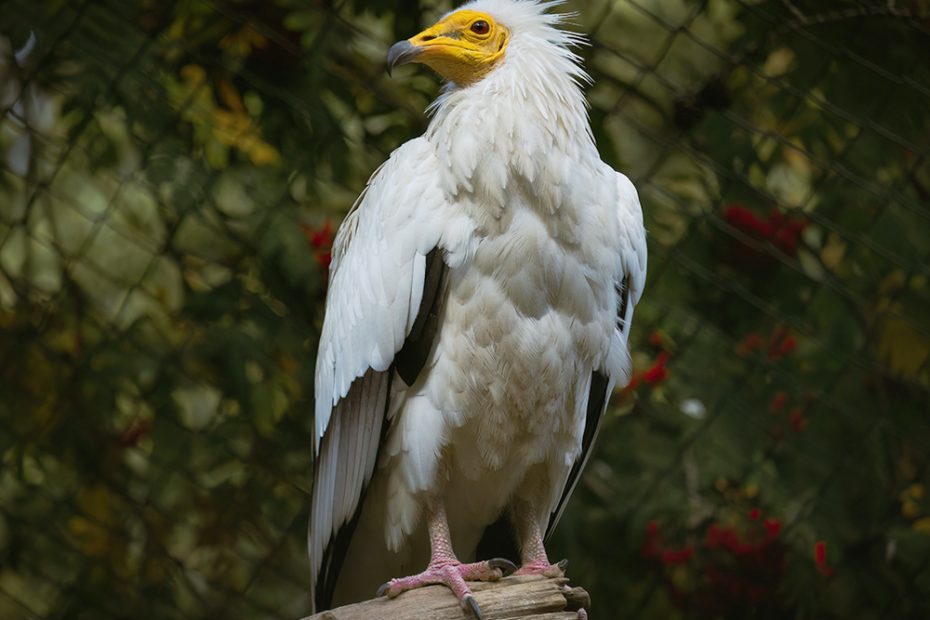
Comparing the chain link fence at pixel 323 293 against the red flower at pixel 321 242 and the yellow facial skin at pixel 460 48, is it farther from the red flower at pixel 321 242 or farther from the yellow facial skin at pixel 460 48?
the yellow facial skin at pixel 460 48

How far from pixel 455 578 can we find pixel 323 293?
3.92 ft

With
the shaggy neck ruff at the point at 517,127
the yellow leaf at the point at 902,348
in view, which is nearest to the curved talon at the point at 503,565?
the shaggy neck ruff at the point at 517,127

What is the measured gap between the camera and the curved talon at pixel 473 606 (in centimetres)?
253

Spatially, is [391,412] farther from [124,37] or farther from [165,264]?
[124,37]

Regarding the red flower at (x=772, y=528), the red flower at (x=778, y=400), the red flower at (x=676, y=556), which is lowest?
the red flower at (x=676, y=556)

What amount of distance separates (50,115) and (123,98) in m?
0.28

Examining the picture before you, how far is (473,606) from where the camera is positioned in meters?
2.54

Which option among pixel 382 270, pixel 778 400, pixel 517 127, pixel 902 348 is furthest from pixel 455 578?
pixel 902 348

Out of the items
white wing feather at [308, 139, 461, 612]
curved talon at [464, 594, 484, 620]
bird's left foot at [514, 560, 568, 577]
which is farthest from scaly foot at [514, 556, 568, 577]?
white wing feather at [308, 139, 461, 612]

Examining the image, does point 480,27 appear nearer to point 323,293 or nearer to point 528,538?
point 323,293

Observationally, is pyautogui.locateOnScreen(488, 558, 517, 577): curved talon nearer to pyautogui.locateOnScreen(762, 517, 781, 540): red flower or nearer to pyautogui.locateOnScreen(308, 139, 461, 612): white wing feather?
pyautogui.locateOnScreen(308, 139, 461, 612): white wing feather

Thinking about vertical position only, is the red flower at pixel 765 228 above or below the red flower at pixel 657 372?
above

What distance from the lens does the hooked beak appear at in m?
2.86

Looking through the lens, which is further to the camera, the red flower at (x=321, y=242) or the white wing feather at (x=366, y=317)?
the red flower at (x=321, y=242)
